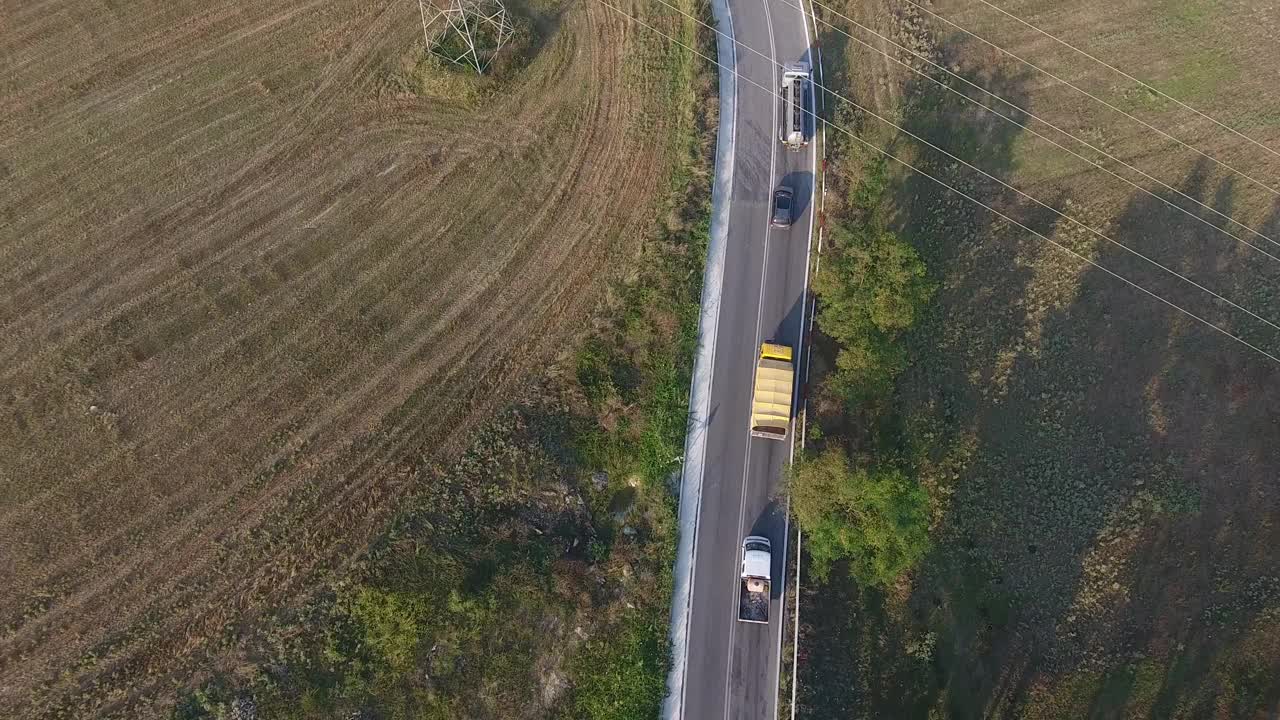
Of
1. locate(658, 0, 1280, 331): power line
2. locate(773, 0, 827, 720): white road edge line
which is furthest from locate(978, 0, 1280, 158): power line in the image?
locate(773, 0, 827, 720): white road edge line

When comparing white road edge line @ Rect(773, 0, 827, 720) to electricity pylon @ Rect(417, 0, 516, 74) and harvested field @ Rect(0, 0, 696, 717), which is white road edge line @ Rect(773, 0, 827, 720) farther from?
electricity pylon @ Rect(417, 0, 516, 74)

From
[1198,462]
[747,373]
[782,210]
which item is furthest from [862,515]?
[1198,462]

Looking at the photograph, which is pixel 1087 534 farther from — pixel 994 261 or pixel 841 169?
pixel 841 169

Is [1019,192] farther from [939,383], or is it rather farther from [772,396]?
[772,396]

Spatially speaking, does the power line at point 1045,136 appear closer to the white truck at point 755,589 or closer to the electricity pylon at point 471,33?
the electricity pylon at point 471,33

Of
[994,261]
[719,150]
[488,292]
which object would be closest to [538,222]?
[488,292]

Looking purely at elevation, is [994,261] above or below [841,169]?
below

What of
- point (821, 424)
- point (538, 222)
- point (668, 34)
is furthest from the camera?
point (668, 34)
